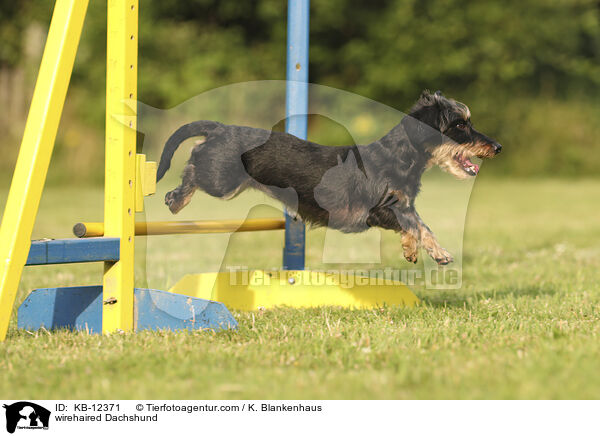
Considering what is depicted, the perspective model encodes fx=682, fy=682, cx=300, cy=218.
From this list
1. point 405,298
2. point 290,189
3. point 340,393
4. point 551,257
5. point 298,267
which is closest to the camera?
point 340,393

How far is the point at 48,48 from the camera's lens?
2.85 m

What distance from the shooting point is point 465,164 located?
11.3 ft

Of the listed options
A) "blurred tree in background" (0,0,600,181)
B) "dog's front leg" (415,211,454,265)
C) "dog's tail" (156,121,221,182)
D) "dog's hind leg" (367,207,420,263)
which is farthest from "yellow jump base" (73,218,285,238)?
"blurred tree in background" (0,0,600,181)

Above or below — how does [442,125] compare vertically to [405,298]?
above

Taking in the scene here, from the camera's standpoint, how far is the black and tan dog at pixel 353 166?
3385 mm

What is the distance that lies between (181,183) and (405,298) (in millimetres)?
1371

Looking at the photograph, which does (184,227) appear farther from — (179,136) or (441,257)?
(441,257)

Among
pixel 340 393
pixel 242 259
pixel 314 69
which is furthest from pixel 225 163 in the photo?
pixel 314 69

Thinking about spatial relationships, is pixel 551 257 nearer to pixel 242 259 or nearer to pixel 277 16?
pixel 242 259

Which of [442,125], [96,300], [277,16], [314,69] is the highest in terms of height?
[277,16]

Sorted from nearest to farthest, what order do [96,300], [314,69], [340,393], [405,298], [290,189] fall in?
[340,393]
[96,300]
[290,189]
[405,298]
[314,69]

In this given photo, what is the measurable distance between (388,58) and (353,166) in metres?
15.1

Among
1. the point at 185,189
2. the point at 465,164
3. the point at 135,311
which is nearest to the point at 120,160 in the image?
the point at 185,189

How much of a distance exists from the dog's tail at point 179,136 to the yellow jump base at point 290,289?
78 centimetres
